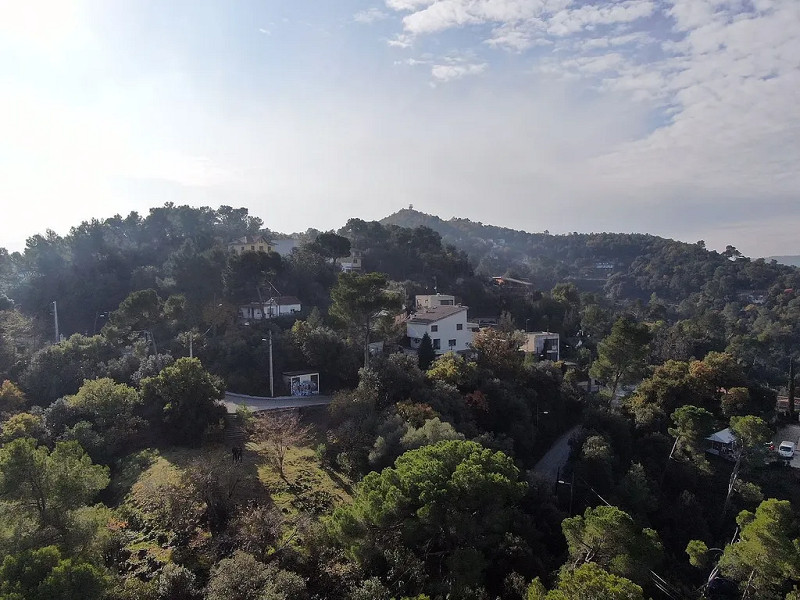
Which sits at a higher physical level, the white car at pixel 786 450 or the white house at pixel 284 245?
the white house at pixel 284 245

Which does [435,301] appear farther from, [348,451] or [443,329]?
[348,451]

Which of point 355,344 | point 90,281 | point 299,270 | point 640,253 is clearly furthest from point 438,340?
point 640,253

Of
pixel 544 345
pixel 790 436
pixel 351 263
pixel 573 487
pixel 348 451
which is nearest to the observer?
pixel 348 451

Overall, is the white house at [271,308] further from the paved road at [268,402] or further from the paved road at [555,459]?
the paved road at [555,459]

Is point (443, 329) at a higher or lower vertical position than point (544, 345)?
higher

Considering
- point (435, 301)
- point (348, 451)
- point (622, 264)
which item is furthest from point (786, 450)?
point (622, 264)

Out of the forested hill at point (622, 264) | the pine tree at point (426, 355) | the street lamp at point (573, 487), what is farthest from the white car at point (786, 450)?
the forested hill at point (622, 264)
